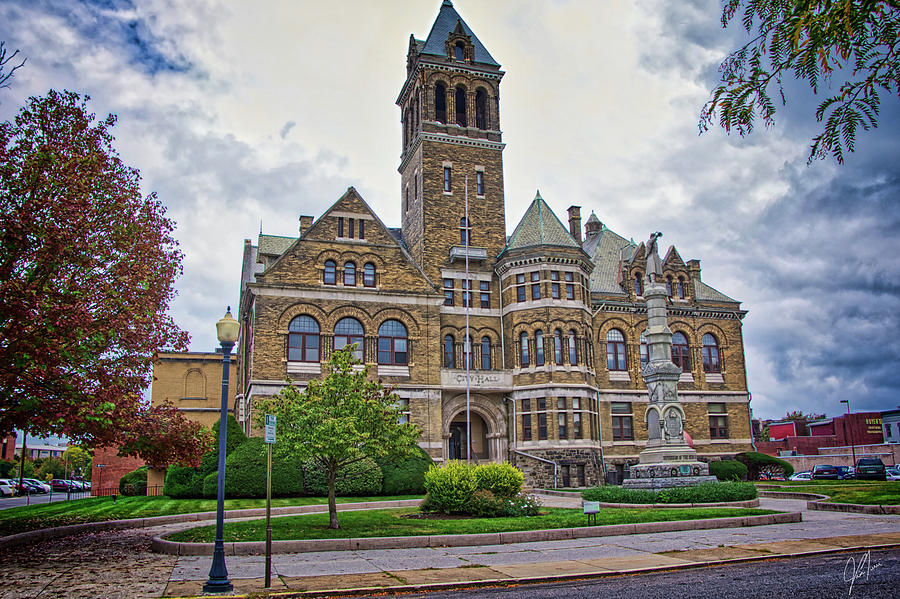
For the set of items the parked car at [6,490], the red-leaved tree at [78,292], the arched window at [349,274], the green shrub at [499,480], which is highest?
the arched window at [349,274]

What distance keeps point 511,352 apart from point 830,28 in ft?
119

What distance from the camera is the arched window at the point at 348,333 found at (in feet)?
127

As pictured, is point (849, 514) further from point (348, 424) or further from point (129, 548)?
point (129, 548)

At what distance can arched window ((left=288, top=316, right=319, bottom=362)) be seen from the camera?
124 ft

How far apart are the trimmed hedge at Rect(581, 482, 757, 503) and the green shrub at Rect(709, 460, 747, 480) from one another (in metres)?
15.7

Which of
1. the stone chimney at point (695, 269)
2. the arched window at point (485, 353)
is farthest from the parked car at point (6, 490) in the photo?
the stone chimney at point (695, 269)

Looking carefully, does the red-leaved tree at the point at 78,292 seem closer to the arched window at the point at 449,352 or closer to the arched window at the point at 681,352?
the arched window at the point at 449,352

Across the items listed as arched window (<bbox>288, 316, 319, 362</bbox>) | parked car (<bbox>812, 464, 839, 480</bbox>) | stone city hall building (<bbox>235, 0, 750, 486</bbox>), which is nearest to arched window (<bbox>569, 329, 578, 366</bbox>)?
stone city hall building (<bbox>235, 0, 750, 486</bbox>)

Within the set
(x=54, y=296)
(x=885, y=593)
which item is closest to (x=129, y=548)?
(x=54, y=296)

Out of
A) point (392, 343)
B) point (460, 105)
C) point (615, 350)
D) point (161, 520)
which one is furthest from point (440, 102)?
point (161, 520)

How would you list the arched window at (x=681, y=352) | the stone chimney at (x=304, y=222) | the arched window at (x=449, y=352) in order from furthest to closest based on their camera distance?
the arched window at (x=681, y=352), the stone chimney at (x=304, y=222), the arched window at (x=449, y=352)

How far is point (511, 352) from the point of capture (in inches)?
1672

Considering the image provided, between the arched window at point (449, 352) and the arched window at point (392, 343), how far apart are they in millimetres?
3637

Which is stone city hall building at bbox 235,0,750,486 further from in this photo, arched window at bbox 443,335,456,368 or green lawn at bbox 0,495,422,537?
green lawn at bbox 0,495,422,537
